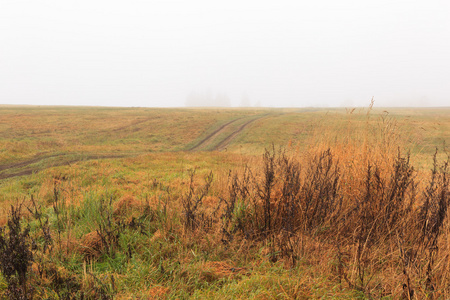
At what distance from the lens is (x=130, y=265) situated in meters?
3.31

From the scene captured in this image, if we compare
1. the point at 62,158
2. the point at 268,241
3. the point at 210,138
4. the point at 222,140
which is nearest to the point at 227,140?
the point at 222,140

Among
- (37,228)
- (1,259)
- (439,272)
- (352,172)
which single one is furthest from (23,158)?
(439,272)

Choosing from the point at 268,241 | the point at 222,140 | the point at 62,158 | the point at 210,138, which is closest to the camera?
the point at 268,241

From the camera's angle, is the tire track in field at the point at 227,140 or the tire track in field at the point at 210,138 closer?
the tire track in field at the point at 227,140

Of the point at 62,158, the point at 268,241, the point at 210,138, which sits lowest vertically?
the point at 62,158

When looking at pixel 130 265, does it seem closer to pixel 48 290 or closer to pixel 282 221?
pixel 48 290

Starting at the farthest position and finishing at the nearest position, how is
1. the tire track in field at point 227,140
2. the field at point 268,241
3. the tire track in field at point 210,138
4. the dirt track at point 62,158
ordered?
1. the tire track in field at point 210,138
2. the tire track in field at point 227,140
3. the dirt track at point 62,158
4. the field at point 268,241

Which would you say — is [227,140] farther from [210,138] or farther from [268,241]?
[268,241]

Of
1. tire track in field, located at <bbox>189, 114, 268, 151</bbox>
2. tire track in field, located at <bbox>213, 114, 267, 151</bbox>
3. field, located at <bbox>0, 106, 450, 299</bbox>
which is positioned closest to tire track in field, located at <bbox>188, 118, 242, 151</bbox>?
tire track in field, located at <bbox>189, 114, 268, 151</bbox>

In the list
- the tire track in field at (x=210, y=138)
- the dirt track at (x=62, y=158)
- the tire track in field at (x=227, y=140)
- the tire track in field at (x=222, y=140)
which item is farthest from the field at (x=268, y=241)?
the tire track in field at (x=210, y=138)

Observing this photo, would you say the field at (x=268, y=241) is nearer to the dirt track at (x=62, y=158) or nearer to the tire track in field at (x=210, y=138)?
the dirt track at (x=62, y=158)

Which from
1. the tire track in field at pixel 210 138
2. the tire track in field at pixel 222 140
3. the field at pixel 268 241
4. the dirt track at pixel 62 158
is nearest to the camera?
the field at pixel 268 241

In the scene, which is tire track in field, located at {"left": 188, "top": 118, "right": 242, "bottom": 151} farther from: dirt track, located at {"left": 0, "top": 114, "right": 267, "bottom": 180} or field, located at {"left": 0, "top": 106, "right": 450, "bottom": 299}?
field, located at {"left": 0, "top": 106, "right": 450, "bottom": 299}

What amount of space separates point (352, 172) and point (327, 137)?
1.84 meters
